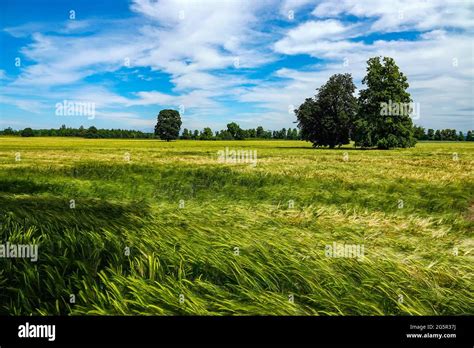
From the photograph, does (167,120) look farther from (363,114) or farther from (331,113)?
(331,113)

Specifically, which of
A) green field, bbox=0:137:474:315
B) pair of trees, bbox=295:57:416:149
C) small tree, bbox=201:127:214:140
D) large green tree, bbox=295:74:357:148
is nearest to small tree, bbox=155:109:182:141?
small tree, bbox=201:127:214:140

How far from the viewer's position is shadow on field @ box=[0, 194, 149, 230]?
593 cm

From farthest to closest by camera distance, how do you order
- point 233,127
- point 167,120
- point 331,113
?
point 331,113 < point 233,127 < point 167,120

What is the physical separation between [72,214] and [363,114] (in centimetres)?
5426

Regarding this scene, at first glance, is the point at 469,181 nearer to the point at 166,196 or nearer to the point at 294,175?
the point at 294,175

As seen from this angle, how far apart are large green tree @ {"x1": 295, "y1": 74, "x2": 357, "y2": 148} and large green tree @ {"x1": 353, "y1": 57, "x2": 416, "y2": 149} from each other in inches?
195

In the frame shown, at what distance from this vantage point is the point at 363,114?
55344 mm

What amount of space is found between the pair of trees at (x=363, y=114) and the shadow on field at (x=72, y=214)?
45.9 meters

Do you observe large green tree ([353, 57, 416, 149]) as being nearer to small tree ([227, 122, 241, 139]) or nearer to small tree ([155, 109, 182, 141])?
small tree ([227, 122, 241, 139])

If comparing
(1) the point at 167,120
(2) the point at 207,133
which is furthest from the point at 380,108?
(1) the point at 167,120

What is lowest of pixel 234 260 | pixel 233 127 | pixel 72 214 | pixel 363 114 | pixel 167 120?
pixel 234 260

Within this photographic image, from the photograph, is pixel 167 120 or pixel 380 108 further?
pixel 380 108

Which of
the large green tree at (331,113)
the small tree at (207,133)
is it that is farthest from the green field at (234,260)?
the large green tree at (331,113)
